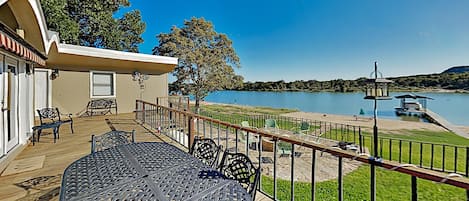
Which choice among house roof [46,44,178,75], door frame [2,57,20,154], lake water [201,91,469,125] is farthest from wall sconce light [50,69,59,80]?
lake water [201,91,469,125]

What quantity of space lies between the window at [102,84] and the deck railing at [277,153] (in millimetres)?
1866

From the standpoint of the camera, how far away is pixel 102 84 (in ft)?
31.4

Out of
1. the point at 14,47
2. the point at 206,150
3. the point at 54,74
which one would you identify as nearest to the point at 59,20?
the point at 54,74

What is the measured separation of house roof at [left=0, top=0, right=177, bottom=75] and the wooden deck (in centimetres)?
206

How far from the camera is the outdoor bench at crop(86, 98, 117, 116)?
920 cm

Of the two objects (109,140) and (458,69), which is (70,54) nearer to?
(109,140)

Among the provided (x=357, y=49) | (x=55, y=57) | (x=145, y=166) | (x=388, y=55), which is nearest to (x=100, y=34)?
(x=55, y=57)

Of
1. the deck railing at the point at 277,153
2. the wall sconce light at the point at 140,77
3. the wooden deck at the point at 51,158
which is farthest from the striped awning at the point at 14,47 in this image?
the wall sconce light at the point at 140,77

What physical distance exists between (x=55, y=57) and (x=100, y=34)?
856cm

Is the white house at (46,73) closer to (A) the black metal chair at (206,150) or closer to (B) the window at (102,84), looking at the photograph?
(B) the window at (102,84)

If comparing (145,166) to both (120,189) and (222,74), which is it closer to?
(120,189)

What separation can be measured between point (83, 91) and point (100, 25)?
7.68 m

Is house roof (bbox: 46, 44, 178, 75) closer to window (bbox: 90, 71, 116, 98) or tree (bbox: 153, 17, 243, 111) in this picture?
window (bbox: 90, 71, 116, 98)

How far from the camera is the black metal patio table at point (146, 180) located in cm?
139
